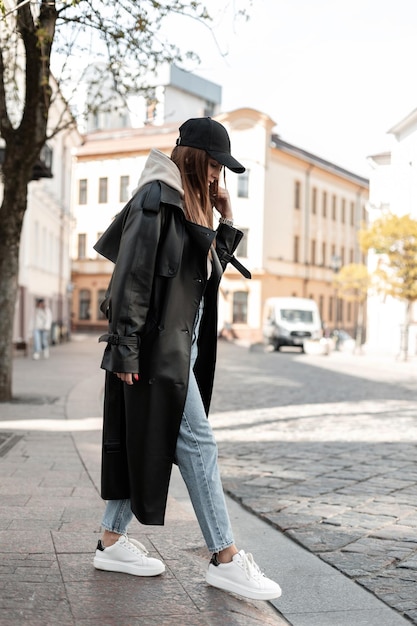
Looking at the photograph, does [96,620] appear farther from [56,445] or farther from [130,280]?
[56,445]

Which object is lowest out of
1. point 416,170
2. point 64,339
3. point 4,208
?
point 64,339

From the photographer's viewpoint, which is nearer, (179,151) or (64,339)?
(179,151)

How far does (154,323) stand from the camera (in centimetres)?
387

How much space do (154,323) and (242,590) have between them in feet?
3.60

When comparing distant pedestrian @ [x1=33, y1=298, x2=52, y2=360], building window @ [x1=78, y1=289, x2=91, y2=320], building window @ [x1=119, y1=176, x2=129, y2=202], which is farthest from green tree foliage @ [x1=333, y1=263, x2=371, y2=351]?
building window @ [x1=78, y1=289, x2=91, y2=320]

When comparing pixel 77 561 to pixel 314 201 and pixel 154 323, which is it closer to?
pixel 154 323

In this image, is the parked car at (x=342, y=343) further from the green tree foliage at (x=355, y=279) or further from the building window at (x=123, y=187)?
the building window at (x=123, y=187)

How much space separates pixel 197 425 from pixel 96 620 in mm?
862

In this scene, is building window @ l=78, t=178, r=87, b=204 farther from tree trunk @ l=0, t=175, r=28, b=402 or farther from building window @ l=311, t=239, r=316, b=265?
tree trunk @ l=0, t=175, r=28, b=402

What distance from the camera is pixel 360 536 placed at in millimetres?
A: 5152

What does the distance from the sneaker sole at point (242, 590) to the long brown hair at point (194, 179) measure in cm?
142

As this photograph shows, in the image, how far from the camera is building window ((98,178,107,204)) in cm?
6041

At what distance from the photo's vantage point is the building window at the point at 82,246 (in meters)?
63.5

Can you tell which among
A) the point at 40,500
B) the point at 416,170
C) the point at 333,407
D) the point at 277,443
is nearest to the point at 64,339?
the point at 416,170
